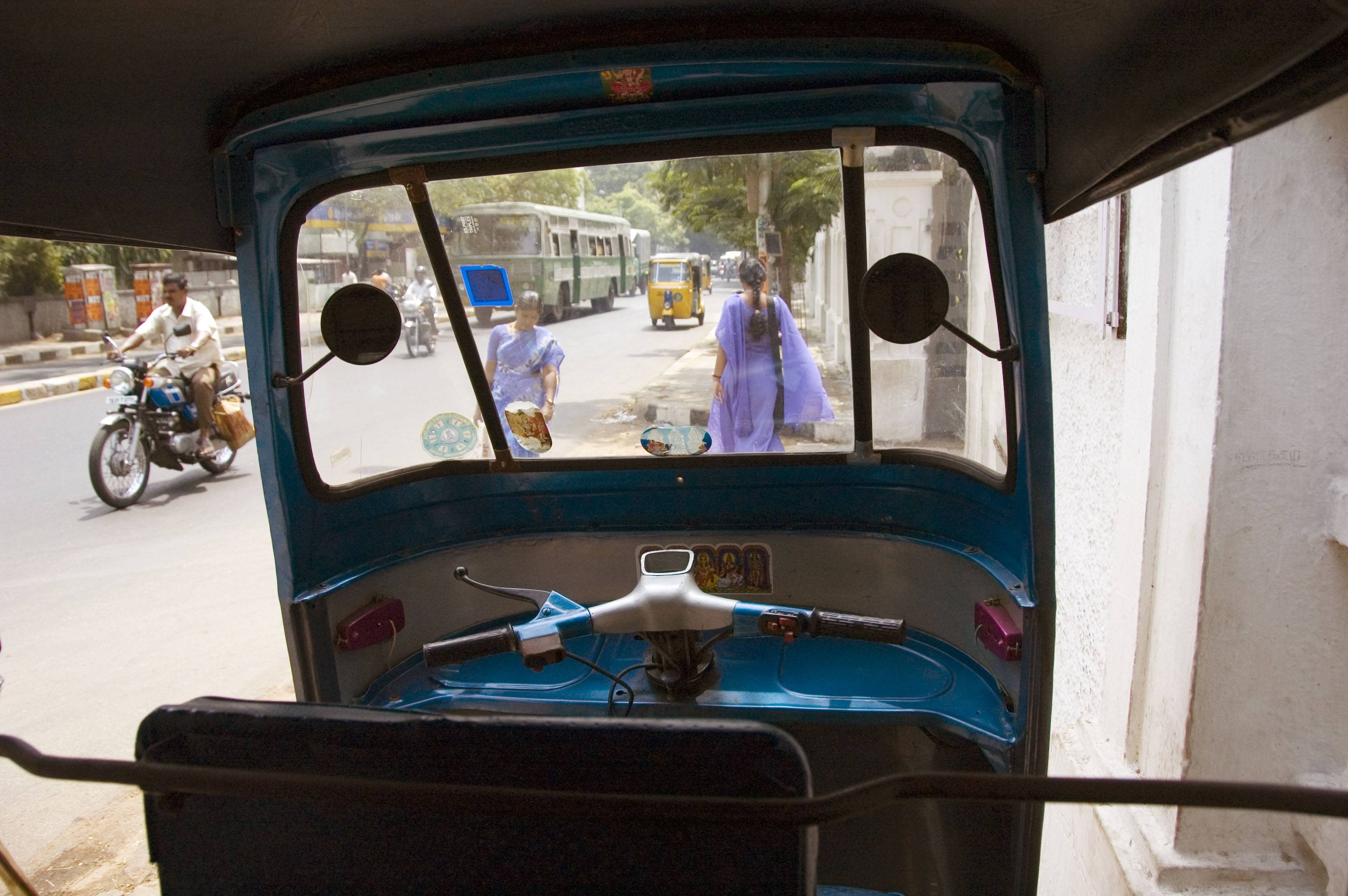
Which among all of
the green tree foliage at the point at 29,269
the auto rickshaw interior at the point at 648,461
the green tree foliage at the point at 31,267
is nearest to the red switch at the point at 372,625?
the auto rickshaw interior at the point at 648,461

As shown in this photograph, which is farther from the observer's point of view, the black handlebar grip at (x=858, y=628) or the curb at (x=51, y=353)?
the curb at (x=51, y=353)

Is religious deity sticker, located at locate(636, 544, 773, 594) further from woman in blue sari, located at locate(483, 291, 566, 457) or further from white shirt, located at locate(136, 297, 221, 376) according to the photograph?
white shirt, located at locate(136, 297, 221, 376)

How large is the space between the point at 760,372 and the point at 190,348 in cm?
746

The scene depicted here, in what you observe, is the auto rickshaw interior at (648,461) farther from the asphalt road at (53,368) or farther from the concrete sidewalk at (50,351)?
the concrete sidewalk at (50,351)

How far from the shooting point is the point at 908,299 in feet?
7.09

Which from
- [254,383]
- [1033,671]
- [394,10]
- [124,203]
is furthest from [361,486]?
[1033,671]

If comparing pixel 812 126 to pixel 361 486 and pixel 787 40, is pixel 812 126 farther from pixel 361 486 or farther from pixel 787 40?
pixel 361 486

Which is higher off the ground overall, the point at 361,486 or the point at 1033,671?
the point at 361,486

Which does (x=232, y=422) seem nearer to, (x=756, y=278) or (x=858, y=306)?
(x=756, y=278)

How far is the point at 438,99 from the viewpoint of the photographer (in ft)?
6.77

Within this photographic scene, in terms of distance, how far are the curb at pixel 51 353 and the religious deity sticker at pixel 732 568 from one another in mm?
18234

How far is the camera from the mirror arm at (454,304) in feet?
7.90

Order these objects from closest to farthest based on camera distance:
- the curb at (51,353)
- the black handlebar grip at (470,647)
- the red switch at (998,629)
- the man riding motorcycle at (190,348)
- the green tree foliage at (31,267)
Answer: the black handlebar grip at (470,647) < the red switch at (998,629) < the man riding motorcycle at (190,348) < the curb at (51,353) < the green tree foliage at (31,267)

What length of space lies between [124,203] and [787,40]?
4.87 ft
